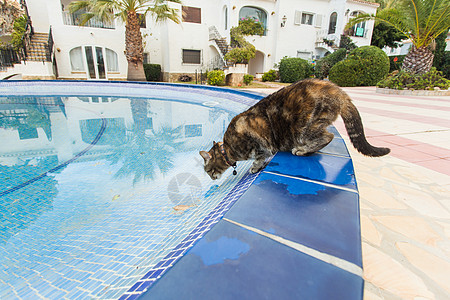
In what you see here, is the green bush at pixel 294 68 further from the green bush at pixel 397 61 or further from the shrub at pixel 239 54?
the green bush at pixel 397 61

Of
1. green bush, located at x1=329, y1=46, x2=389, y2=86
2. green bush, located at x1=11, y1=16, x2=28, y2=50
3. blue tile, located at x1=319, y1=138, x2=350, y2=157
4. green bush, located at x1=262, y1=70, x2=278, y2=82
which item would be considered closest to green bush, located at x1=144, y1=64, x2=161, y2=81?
green bush, located at x1=262, y1=70, x2=278, y2=82

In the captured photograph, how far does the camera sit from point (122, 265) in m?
1.49

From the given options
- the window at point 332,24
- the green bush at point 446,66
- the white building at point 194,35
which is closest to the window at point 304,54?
the white building at point 194,35

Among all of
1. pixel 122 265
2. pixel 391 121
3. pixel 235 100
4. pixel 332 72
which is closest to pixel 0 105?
pixel 235 100

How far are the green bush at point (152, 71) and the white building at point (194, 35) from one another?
62 centimetres

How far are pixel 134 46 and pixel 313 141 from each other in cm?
1493

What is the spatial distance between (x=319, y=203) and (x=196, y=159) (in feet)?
7.85

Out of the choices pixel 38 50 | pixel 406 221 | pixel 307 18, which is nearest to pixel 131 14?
pixel 38 50

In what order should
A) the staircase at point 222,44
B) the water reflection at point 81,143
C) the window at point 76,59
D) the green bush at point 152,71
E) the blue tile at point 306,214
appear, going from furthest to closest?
the green bush at point 152,71 → the staircase at point 222,44 → the window at point 76,59 → the water reflection at point 81,143 → the blue tile at point 306,214

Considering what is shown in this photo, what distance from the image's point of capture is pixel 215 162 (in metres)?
2.71

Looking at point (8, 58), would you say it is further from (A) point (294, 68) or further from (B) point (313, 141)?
(B) point (313, 141)

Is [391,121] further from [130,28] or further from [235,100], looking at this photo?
[130,28]

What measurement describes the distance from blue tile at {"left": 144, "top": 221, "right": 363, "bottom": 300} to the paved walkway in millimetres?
446

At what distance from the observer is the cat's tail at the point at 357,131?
212cm
